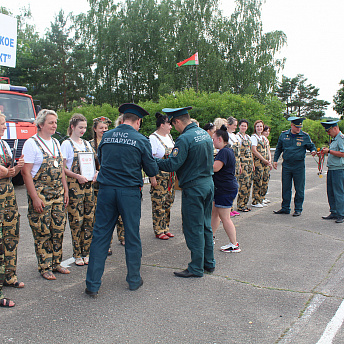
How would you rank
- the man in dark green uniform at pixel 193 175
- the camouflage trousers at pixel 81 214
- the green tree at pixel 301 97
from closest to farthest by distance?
the man in dark green uniform at pixel 193 175
the camouflage trousers at pixel 81 214
the green tree at pixel 301 97

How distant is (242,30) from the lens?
3369 centimetres

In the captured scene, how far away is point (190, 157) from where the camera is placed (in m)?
4.48

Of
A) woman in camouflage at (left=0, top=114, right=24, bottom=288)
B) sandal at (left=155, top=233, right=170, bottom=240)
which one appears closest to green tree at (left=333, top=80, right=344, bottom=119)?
sandal at (left=155, top=233, right=170, bottom=240)

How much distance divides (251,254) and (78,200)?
8.54ft

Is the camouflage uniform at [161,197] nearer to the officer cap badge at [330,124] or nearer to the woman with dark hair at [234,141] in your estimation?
the woman with dark hair at [234,141]

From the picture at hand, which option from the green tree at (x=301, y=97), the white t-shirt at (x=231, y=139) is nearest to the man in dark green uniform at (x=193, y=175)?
the white t-shirt at (x=231, y=139)

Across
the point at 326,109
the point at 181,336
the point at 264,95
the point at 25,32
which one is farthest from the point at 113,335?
the point at 326,109

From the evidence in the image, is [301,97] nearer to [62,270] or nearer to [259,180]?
[259,180]

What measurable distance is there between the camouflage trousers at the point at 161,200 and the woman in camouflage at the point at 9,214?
2475 mm

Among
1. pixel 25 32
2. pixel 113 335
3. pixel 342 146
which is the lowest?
pixel 113 335

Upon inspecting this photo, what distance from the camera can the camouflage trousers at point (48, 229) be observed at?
4.35 metres

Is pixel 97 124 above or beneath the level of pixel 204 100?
beneath

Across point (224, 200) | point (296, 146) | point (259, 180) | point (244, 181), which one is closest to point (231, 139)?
point (244, 181)

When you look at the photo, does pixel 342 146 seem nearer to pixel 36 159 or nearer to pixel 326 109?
pixel 36 159
